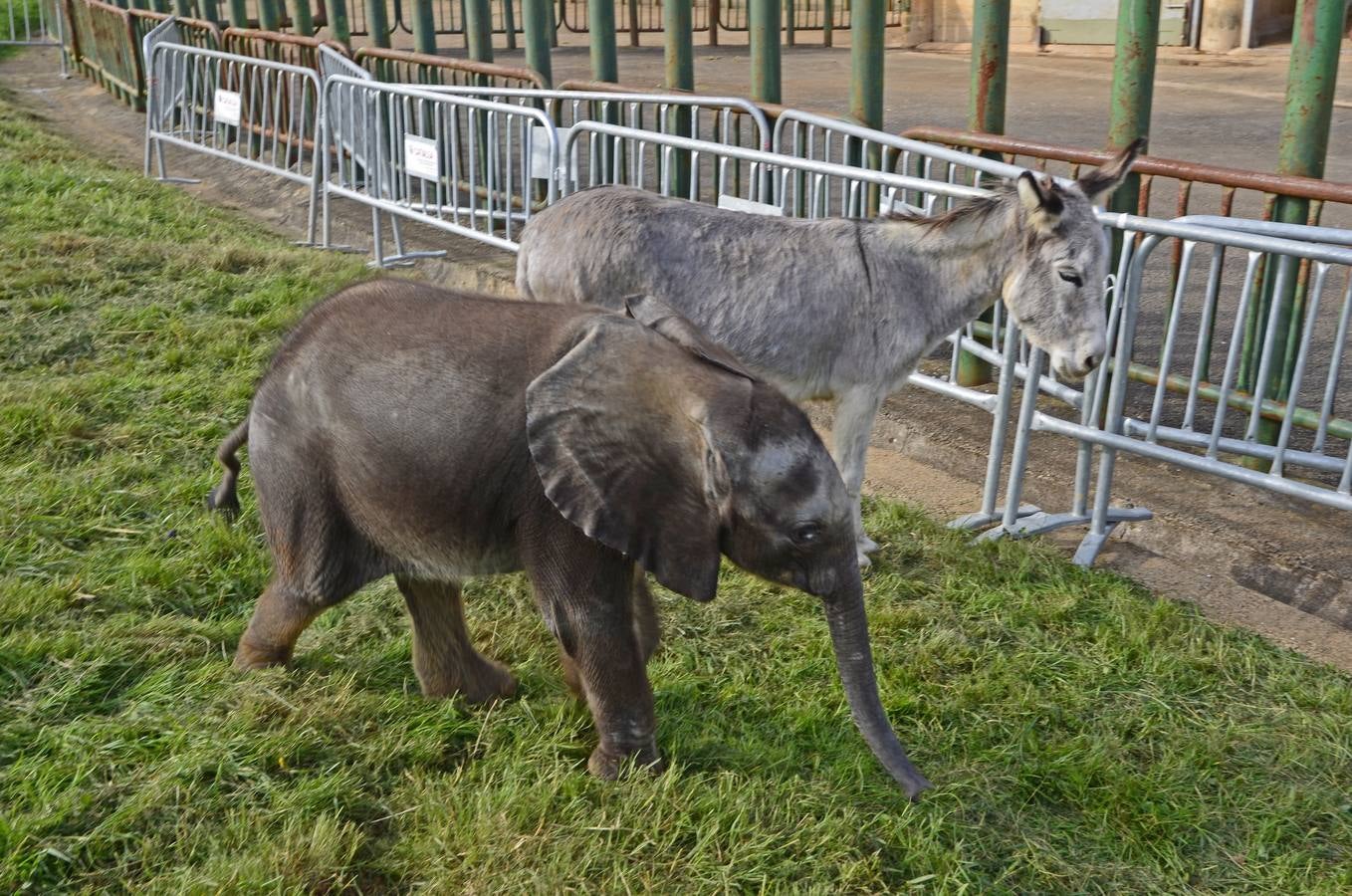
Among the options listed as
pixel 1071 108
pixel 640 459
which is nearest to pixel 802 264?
pixel 640 459

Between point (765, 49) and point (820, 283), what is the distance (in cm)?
371

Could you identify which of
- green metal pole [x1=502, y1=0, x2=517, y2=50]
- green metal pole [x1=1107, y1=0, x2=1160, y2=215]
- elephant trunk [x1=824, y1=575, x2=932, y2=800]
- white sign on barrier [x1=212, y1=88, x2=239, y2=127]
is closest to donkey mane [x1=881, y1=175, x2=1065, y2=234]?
green metal pole [x1=1107, y1=0, x2=1160, y2=215]

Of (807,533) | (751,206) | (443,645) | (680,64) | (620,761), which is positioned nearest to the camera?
(807,533)

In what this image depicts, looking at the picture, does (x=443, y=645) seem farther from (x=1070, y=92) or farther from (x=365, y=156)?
(x=1070, y=92)

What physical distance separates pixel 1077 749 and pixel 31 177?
10.9m

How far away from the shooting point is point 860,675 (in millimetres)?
3396

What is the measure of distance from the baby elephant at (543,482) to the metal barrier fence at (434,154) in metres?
4.42

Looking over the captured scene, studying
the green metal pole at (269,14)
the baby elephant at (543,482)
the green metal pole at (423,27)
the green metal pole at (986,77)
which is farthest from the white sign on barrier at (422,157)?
the green metal pole at (269,14)

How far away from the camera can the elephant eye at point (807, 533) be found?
319cm

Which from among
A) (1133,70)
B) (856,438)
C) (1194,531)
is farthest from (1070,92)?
(856,438)

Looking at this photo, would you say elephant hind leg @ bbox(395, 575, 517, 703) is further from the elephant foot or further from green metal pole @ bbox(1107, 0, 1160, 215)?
green metal pole @ bbox(1107, 0, 1160, 215)

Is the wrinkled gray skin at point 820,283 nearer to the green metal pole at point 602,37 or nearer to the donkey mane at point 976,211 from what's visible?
the donkey mane at point 976,211

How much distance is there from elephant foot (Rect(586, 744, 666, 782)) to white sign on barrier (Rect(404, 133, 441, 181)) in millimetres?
6161

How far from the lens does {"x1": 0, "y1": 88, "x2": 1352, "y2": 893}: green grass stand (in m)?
3.38
